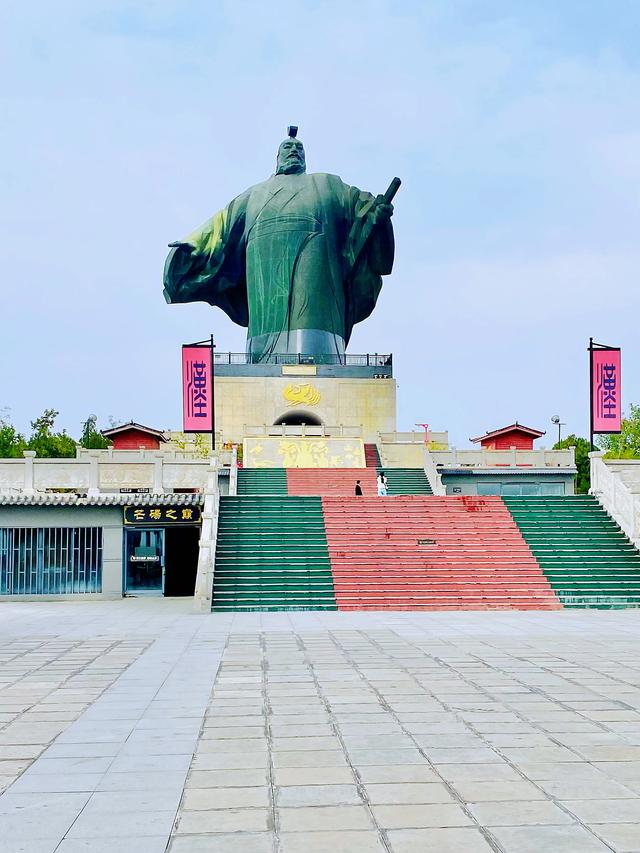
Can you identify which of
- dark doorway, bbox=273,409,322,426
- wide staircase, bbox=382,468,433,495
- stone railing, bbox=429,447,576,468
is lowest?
wide staircase, bbox=382,468,433,495

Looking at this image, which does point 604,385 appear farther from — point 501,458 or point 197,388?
point 197,388

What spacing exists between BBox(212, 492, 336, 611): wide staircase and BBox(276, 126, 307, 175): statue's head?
33.8m

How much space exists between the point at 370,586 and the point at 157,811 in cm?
1610

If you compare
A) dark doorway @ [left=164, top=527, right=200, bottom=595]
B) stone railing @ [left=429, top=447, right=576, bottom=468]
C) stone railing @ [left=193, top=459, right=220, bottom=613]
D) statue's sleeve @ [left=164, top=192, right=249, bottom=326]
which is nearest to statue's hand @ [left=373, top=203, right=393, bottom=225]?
statue's sleeve @ [left=164, top=192, right=249, bottom=326]

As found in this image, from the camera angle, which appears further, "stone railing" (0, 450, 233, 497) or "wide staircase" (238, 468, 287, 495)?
"wide staircase" (238, 468, 287, 495)

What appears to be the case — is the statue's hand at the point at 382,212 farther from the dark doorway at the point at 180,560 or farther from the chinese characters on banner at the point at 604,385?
the dark doorway at the point at 180,560

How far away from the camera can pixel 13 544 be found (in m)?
25.9

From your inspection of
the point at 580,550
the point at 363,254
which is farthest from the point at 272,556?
the point at 363,254

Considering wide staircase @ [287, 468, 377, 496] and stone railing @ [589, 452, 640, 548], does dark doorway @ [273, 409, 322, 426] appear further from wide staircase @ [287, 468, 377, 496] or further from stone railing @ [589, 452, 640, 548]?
stone railing @ [589, 452, 640, 548]

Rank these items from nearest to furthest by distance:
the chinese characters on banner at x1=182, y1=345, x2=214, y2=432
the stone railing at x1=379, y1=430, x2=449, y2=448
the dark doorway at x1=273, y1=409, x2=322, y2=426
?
1. the chinese characters on banner at x1=182, y1=345, x2=214, y2=432
2. the stone railing at x1=379, y1=430, x2=449, y2=448
3. the dark doorway at x1=273, y1=409, x2=322, y2=426

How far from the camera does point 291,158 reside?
56.1m

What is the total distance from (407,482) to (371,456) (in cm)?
523

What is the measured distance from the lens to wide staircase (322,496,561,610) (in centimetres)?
2067

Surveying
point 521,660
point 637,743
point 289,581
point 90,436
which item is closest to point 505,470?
point 289,581
